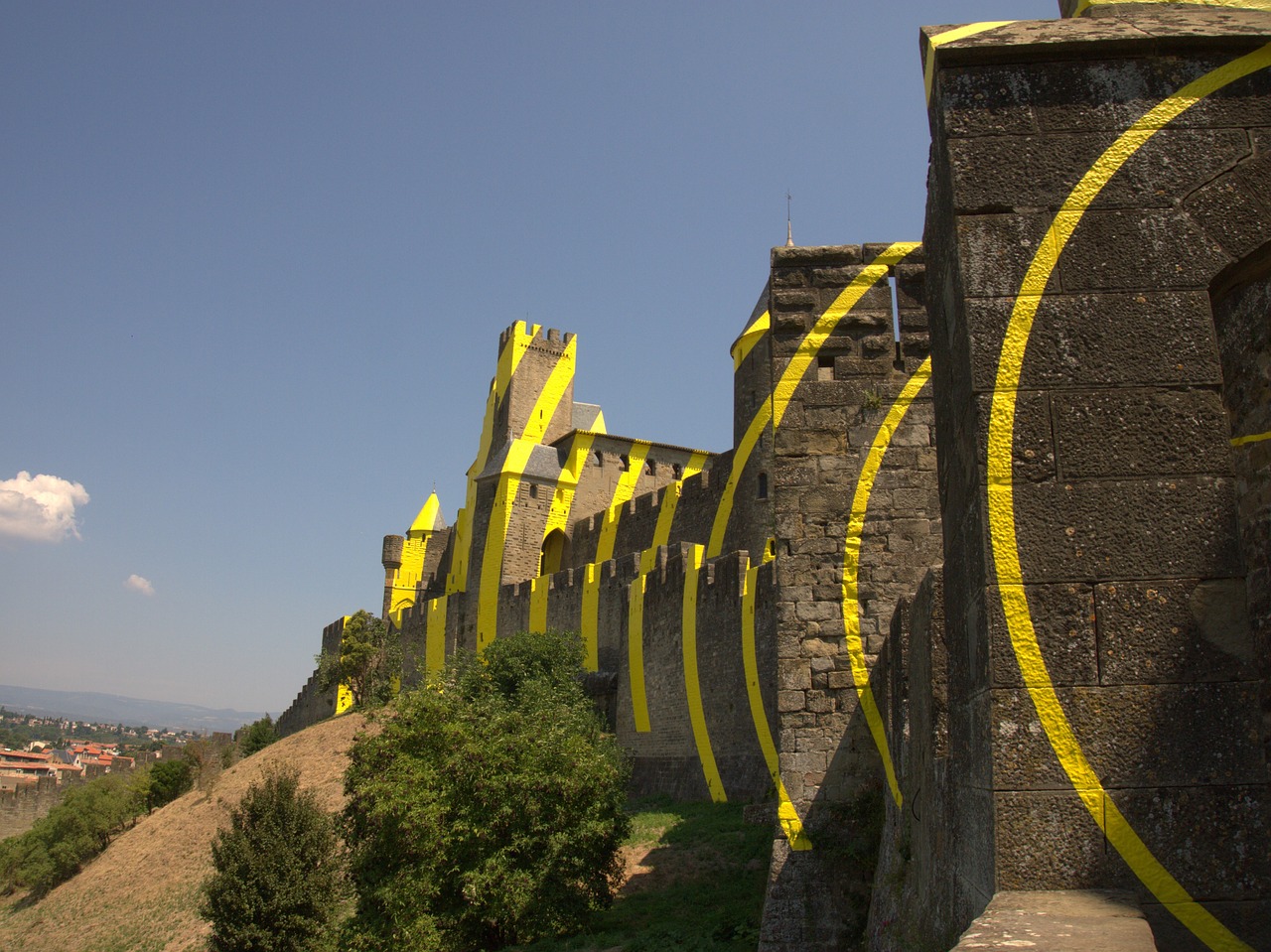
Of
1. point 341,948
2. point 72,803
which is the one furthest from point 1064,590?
point 72,803

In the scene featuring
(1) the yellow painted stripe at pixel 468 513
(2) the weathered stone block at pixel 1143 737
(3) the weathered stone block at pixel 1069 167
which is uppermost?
(1) the yellow painted stripe at pixel 468 513

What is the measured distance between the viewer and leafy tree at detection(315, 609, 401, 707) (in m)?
39.9

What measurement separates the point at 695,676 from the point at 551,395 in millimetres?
23135

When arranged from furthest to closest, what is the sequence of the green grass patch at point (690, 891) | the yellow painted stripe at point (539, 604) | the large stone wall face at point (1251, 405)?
the yellow painted stripe at point (539, 604)
the green grass patch at point (690, 891)
the large stone wall face at point (1251, 405)

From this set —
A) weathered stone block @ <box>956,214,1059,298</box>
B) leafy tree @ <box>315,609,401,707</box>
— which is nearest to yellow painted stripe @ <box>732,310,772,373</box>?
leafy tree @ <box>315,609,401,707</box>

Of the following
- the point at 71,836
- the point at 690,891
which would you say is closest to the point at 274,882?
the point at 690,891

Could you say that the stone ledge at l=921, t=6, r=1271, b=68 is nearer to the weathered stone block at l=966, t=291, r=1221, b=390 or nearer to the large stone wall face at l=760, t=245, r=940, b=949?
the weathered stone block at l=966, t=291, r=1221, b=390

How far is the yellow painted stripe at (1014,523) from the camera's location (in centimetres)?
281

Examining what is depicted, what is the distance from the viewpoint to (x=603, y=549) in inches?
1430

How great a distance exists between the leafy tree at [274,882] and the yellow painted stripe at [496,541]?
17.1 m

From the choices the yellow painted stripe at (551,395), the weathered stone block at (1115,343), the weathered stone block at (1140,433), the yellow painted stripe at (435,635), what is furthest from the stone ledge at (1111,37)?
the yellow painted stripe at (551,395)

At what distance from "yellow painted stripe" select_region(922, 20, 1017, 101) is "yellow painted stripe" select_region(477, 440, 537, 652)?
31549 mm

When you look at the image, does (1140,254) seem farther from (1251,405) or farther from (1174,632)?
(1174,632)

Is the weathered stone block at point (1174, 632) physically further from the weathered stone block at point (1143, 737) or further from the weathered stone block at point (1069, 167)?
the weathered stone block at point (1069, 167)
